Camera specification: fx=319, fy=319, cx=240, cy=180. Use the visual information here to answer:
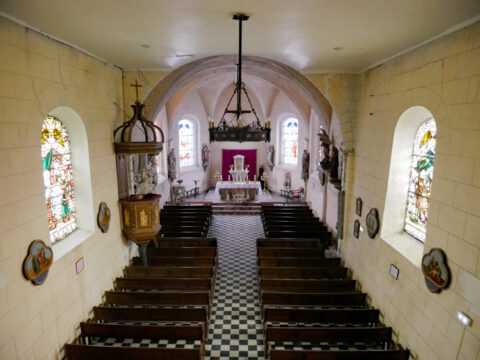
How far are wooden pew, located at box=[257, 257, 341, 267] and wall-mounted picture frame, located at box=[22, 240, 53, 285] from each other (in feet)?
16.6

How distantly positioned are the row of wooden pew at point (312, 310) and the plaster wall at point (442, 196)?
54 cm

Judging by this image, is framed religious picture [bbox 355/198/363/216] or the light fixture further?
framed religious picture [bbox 355/198/363/216]

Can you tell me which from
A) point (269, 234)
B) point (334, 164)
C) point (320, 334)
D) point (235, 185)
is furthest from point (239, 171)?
point (320, 334)

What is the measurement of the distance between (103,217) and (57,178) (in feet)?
4.60

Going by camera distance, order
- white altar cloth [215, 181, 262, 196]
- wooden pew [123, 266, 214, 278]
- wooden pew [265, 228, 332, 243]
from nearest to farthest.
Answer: wooden pew [123, 266, 214, 278], wooden pew [265, 228, 332, 243], white altar cloth [215, 181, 262, 196]

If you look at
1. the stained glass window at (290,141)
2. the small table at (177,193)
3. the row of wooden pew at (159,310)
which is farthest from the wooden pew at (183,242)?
the stained glass window at (290,141)

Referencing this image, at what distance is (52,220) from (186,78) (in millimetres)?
6757

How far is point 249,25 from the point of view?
4.77m

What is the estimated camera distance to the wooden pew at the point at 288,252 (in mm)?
9188

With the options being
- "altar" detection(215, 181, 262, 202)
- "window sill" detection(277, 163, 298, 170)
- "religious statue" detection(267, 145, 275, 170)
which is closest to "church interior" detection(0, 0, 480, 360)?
"altar" detection(215, 181, 262, 202)

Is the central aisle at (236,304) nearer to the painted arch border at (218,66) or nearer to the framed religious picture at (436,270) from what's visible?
the framed religious picture at (436,270)

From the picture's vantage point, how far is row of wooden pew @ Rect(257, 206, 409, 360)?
17.6 ft

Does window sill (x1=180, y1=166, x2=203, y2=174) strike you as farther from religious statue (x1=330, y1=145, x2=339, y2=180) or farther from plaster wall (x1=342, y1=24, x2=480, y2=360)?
plaster wall (x1=342, y1=24, x2=480, y2=360)

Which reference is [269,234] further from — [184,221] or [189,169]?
[189,169]
